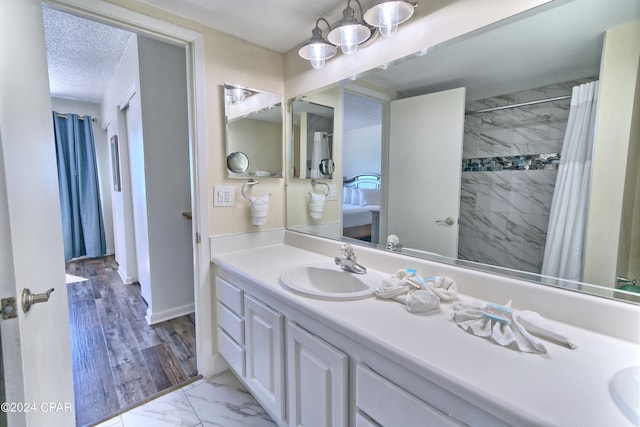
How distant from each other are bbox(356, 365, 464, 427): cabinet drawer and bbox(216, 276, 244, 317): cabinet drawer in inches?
32.1

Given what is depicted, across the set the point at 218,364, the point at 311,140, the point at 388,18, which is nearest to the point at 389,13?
the point at 388,18

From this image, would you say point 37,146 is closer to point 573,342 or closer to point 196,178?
point 196,178

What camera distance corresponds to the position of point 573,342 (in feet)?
2.56

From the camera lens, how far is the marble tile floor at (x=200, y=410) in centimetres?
145

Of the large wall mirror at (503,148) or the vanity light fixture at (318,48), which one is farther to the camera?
the vanity light fixture at (318,48)

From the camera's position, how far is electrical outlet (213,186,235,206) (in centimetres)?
172

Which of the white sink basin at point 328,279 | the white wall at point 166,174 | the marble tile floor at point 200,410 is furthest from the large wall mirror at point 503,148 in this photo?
the white wall at point 166,174

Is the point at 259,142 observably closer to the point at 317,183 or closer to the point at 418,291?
the point at 317,183

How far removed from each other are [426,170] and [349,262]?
61 cm

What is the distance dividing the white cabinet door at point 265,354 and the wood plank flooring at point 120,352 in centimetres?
72

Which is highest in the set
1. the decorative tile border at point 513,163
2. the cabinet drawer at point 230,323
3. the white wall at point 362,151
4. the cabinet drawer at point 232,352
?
the white wall at point 362,151

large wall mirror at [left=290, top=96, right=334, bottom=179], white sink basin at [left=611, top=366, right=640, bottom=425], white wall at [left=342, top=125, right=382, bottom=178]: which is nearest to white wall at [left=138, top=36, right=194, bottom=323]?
large wall mirror at [left=290, top=96, right=334, bottom=179]

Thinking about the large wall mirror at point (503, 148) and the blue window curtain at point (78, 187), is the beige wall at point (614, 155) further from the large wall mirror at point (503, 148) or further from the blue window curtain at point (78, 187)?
the blue window curtain at point (78, 187)

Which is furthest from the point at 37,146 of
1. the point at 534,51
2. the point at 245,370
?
the point at 534,51
